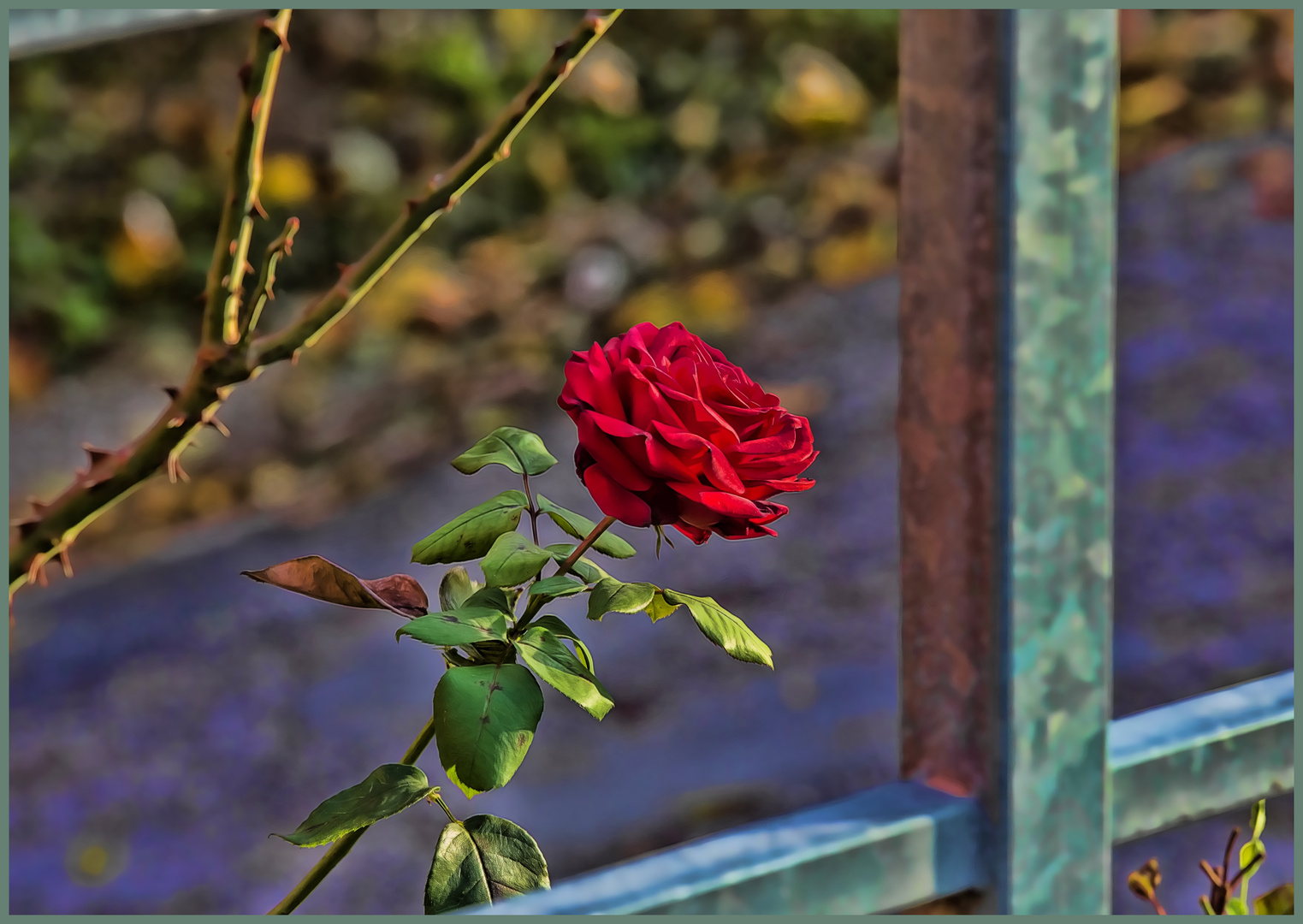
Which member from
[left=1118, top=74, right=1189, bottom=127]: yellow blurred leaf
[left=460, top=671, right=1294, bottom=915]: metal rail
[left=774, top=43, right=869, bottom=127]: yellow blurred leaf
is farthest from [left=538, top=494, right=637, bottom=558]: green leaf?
[left=1118, top=74, right=1189, bottom=127]: yellow blurred leaf

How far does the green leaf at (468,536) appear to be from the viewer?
349 millimetres

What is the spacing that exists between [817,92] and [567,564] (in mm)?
1478

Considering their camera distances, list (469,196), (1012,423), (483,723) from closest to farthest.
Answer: (483,723) → (1012,423) → (469,196)

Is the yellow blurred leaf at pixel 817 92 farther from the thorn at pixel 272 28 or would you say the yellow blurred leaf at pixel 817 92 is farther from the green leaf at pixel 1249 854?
the thorn at pixel 272 28

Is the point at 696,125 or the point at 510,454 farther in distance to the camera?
the point at 696,125

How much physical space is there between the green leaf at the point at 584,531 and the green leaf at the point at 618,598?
24mm

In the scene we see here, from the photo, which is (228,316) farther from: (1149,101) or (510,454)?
(1149,101)

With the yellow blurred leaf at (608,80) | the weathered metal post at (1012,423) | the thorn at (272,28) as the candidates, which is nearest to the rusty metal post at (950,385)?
the weathered metal post at (1012,423)

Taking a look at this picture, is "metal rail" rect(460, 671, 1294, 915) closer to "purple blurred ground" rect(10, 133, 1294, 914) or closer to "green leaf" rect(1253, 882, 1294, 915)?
"green leaf" rect(1253, 882, 1294, 915)

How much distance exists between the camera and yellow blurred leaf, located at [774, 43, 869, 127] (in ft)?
5.46

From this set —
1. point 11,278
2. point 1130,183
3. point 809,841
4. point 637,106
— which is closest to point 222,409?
point 11,278

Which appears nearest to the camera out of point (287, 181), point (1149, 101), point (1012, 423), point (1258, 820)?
point (1012, 423)

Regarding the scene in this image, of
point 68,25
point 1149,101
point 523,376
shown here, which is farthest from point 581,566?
point 1149,101

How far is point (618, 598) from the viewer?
315 millimetres
